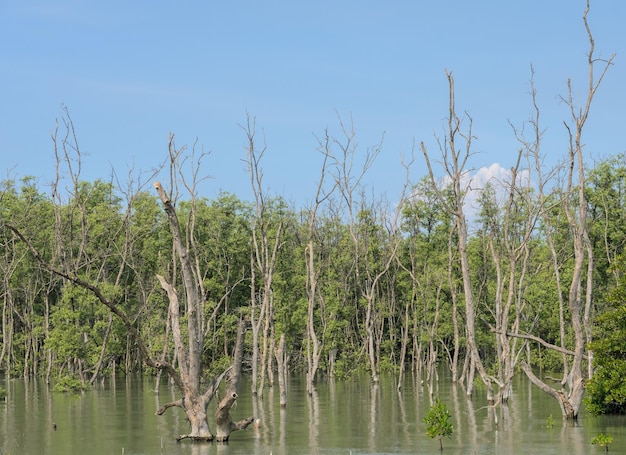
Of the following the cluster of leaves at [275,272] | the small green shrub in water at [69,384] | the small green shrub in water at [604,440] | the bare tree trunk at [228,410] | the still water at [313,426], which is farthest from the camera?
the cluster of leaves at [275,272]

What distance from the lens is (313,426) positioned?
3062cm

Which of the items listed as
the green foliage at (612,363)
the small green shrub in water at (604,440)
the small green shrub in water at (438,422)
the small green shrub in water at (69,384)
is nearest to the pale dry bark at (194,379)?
the small green shrub in water at (438,422)

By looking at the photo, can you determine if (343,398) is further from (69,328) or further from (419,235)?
(419,235)

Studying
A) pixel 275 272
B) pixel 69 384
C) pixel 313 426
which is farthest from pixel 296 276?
pixel 313 426

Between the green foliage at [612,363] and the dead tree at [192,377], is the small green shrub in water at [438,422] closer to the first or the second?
the dead tree at [192,377]

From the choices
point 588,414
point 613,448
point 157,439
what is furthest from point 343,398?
point 613,448

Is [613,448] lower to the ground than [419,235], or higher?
lower

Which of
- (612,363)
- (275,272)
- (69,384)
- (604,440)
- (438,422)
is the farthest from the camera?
(275,272)

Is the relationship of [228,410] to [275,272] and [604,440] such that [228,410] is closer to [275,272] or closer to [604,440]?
[604,440]

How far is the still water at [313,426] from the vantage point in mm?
24359

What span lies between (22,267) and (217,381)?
1574 inches

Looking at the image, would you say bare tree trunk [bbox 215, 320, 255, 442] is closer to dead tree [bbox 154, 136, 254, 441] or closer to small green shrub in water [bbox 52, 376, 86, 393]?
dead tree [bbox 154, 136, 254, 441]

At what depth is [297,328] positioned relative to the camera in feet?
198

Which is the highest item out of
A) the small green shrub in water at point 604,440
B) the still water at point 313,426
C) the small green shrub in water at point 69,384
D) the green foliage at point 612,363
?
the green foliage at point 612,363
